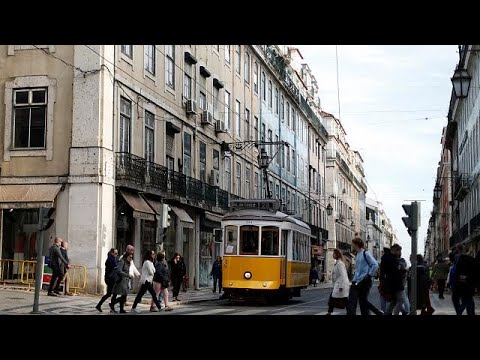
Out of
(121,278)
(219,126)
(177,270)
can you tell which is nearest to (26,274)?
(177,270)

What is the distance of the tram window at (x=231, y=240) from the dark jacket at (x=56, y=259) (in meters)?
4.84

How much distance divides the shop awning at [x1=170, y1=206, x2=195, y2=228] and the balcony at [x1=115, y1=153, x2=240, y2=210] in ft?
1.32

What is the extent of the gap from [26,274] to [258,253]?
6689 mm

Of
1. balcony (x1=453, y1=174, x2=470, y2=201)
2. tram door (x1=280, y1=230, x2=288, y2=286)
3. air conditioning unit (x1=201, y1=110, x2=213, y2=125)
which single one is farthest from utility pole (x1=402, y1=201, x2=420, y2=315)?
balcony (x1=453, y1=174, x2=470, y2=201)

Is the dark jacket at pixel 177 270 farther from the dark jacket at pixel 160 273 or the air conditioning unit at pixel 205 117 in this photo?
the air conditioning unit at pixel 205 117

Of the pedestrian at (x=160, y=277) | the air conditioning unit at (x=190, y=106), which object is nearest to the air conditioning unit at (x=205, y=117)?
the air conditioning unit at (x=190, y=106)

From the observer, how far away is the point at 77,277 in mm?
22812

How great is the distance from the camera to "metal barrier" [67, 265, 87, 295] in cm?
2262

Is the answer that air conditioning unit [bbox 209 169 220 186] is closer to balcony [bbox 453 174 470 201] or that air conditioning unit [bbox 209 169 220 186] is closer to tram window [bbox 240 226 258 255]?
tram window [bbox 240 226 258 255]
